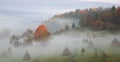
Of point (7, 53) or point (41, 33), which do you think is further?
point (41, 33)

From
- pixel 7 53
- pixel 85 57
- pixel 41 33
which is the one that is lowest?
pixel 85 57

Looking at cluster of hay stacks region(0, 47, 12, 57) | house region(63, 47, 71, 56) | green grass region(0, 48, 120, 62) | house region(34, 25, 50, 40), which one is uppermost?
house region(34, 25, 50, 40)

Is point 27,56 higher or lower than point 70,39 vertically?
lower

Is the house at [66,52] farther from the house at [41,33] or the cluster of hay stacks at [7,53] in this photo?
the cluster of hay stacks at [7,53]

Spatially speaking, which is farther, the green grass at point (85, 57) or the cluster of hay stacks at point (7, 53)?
the green grass at point (85, 57)

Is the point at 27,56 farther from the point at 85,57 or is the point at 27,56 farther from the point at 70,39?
the point at 85,57

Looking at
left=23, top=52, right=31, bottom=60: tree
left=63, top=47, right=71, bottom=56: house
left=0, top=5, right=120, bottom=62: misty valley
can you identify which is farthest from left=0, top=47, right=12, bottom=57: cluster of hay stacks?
left=63, top=47, right=71, bottom=56: house

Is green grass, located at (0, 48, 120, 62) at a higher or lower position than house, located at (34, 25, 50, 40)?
lower

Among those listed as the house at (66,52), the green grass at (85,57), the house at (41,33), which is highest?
the house at (41,33)

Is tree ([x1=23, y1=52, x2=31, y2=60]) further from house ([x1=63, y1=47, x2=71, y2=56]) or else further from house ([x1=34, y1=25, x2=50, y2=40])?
house ([x1=63, y1=47, x2=71, y2=56])

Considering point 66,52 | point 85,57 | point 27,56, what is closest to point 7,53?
point 27,56

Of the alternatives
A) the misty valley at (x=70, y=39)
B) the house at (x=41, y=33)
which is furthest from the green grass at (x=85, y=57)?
the house at (x=41, y=33)

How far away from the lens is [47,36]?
118 inches

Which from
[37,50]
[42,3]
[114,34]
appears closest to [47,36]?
[37,50]
